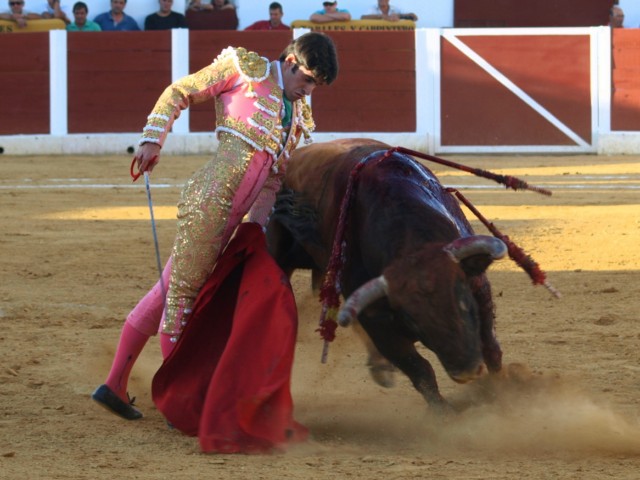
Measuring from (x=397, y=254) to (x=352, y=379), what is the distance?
2.95 feet

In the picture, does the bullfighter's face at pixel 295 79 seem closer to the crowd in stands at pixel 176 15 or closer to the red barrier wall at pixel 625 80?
the crowd in stands at pixel 176 15

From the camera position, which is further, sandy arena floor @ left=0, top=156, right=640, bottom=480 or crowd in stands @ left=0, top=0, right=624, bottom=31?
crowd in stands @ left=0, top=0, right=624, bottom=31

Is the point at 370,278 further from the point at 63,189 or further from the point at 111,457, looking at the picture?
the point at 63,189

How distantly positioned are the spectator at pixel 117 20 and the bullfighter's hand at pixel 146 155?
8.82m

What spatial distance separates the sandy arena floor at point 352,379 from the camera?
8.74ft

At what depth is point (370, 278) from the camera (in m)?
3.15

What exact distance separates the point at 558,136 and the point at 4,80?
209 inches

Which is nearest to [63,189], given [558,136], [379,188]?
[558,136]

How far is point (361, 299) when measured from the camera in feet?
9.29

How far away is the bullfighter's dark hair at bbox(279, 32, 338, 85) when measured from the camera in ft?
10.0

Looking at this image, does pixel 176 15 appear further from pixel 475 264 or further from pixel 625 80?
pixel 475 264

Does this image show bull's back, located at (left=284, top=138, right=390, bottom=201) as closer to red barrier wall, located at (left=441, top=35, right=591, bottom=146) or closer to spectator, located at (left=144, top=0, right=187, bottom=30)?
red barrier wall, located at (left=441, top=35, right=591, bottom=146)

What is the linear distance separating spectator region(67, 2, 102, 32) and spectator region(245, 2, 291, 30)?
1.51 meters

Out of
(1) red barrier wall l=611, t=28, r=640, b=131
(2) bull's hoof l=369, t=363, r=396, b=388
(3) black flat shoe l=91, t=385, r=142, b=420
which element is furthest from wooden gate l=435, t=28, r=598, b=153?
(3) black flat shoe l=91, t=385, r=142, b=420
